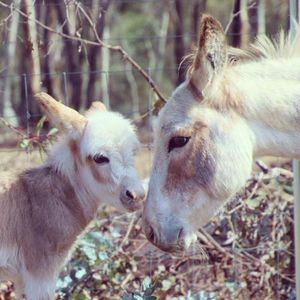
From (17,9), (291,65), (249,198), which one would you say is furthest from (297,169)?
(17,9)

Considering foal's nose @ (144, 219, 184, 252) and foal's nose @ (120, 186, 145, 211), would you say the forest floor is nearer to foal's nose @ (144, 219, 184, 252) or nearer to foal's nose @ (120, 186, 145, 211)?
foal's nose @ (120, 186, 145, 211)

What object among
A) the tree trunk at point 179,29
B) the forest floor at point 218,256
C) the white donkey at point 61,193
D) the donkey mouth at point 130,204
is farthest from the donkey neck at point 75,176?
the tree trunk at point 179,29

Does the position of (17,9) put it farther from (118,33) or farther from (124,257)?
(118,33)

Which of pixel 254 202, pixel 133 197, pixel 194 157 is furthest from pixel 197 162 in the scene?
pixel 254 202

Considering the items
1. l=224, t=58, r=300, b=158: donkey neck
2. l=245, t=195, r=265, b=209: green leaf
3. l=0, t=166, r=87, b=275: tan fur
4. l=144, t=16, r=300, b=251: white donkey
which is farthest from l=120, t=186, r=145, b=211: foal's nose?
l=245, t=195, r=265, b=209: green leaf

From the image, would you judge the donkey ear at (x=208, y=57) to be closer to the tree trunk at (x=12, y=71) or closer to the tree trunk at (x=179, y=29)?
the tree trunk at (x=12, y=71)

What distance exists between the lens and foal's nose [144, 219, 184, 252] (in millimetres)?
4277

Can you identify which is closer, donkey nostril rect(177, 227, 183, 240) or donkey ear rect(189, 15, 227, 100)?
donkey ear rect(189, 15, 227, 100)

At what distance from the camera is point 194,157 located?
4215 millimetres

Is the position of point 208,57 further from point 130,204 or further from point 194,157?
point 130,204

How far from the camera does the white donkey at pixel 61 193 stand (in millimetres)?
5215

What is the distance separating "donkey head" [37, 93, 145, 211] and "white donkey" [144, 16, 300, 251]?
88cm

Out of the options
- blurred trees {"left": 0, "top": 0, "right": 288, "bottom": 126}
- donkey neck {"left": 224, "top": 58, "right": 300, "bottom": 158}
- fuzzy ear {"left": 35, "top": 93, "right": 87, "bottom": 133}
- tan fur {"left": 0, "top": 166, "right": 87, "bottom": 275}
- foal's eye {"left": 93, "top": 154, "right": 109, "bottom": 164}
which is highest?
donkey neck {"left": 224, "top": 58, "right": 300, "bottom": 158}

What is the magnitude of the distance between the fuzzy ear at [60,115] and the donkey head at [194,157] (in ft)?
3.84
